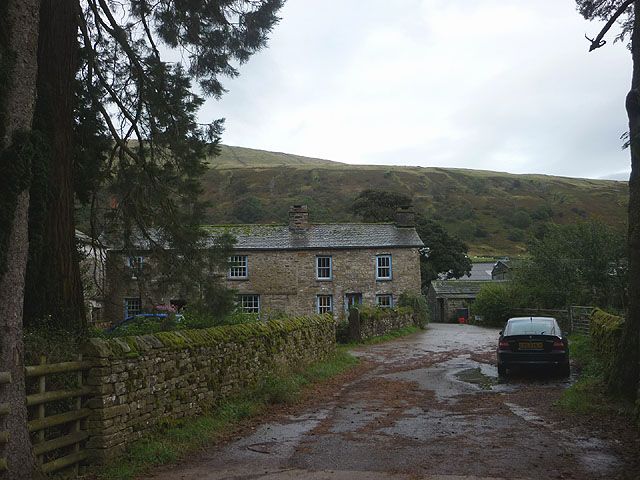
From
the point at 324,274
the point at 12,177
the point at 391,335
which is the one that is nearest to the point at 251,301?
the point at 324,274

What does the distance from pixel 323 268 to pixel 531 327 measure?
23.1 m

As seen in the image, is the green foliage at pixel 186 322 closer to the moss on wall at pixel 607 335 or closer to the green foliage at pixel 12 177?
the green foliage at pixel 12 177

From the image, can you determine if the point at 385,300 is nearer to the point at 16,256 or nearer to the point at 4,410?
the point at 16,256

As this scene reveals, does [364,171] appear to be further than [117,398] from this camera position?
Yes

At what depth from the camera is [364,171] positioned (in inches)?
5586

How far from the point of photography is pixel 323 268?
122 ft

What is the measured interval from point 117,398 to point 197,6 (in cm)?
790

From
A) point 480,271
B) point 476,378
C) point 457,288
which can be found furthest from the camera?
point 480,271

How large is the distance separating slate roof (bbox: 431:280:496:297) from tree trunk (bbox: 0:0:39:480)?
155 feet

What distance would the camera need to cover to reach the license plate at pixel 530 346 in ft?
46.5

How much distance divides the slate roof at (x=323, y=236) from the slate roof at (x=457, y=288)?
13.8 metres

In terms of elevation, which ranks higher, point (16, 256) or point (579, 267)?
point (579, 267)

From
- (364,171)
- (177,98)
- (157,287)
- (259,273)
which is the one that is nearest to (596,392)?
(157,287)

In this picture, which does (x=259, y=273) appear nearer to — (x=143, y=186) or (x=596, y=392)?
(x=143, y=186)
